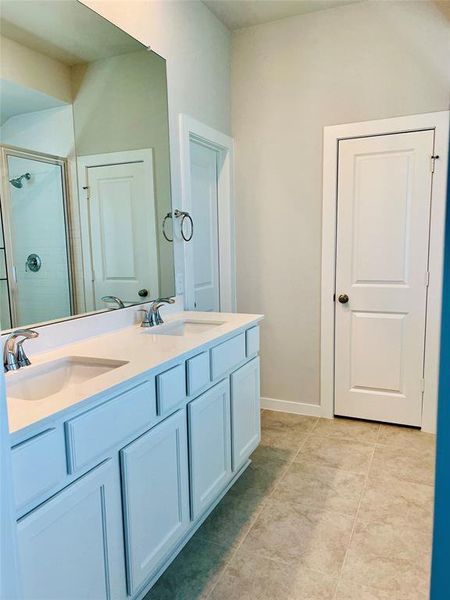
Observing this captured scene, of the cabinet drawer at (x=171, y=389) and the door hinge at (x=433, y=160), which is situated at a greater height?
the door hinge at (x=433, y=160)

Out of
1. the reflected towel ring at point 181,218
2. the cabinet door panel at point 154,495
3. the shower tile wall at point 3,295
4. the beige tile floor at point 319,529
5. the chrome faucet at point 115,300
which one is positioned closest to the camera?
the cabinet door panel at point 154,495

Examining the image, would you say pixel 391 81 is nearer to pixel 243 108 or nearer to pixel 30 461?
pixel 243 108

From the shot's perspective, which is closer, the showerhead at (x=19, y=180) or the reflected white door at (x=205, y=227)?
the showerhead at (x=19, y=180)

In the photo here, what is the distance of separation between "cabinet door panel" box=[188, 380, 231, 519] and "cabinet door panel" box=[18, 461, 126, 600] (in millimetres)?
473

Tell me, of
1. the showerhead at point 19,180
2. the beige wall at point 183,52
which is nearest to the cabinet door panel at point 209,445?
the beige wall at point 183,52

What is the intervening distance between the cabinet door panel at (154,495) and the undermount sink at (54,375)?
323 millimetres

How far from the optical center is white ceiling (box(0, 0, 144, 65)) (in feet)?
5.16

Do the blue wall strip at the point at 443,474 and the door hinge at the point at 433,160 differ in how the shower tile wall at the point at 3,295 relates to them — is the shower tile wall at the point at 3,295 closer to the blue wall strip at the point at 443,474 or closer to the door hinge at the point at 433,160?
the blue wall strip at the point at 443,474

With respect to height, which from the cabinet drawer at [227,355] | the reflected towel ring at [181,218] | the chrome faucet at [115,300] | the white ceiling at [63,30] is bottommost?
the cabinet drawer at [227,355]

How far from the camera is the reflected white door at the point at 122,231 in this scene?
198 centimetres

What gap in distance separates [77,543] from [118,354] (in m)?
0.66

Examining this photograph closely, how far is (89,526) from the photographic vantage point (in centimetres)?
122

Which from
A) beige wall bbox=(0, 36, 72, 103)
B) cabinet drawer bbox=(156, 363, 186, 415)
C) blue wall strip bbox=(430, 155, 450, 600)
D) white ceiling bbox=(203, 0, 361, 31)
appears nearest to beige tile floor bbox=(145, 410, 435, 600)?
cabinet drawer bbox=(156, 363, 186, 415)

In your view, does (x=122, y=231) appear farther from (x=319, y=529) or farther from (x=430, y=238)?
(x=430, y=238)
